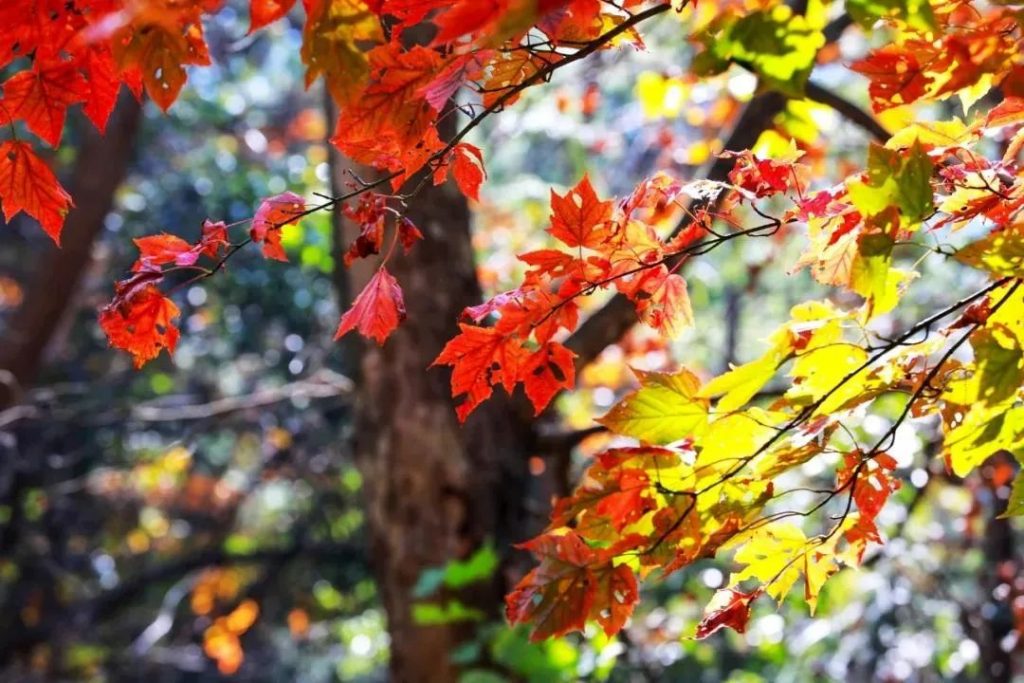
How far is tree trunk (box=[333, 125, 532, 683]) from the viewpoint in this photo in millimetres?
2463

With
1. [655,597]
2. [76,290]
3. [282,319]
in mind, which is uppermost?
[76,290]

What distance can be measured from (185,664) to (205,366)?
6.20 ft

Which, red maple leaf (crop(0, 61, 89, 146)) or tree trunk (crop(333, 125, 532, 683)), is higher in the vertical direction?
red maple leaf (crop(0, 61, 89, 146))

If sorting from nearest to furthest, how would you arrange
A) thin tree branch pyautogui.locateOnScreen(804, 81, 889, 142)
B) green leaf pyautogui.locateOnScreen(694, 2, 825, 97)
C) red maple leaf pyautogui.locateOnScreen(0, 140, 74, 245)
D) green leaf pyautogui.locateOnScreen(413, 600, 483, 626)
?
green leaf pyautogui.locateOnScreen(694, 2, 825, 97) < red maple leaf pyautogui.locateOnScreen(0, 140, 74, 245) < green leaf pyautogui.locateOnScreen(413, 600, 483, 626) < thin tree branch pyautogui.locateOnScreen(804, 81, 889, 142)

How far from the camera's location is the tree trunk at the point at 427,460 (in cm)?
246

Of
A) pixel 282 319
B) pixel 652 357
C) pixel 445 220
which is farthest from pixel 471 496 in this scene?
pixel 282 319

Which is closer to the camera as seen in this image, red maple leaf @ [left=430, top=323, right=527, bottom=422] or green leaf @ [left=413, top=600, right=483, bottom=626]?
red maple leaf @ [left=430, top=323, right=527, bottom=422]

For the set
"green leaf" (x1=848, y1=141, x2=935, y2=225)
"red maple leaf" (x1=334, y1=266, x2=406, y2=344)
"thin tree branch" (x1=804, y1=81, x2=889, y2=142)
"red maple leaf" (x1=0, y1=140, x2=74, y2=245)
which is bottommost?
"thin tree branch" (x1=804, y1=81, x2=889, y2=142)

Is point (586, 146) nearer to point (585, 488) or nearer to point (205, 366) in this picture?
point (205, 366)

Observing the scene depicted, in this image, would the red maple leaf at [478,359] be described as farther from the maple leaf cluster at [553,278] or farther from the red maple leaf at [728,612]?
the red maple leaf at [728,612]

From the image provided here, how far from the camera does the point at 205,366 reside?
7.02 meters

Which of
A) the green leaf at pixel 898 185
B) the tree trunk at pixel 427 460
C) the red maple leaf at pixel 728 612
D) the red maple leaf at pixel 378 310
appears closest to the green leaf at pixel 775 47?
the green leaf at pixel 898 185

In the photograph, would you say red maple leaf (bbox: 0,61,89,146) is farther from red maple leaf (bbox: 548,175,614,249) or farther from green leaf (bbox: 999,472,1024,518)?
green leaf (bbox: 999,472,1024,518)

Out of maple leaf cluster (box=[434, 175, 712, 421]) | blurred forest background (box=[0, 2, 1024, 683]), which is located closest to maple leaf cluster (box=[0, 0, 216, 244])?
blurred forest background (box=[0, 2, 1024, 683])
